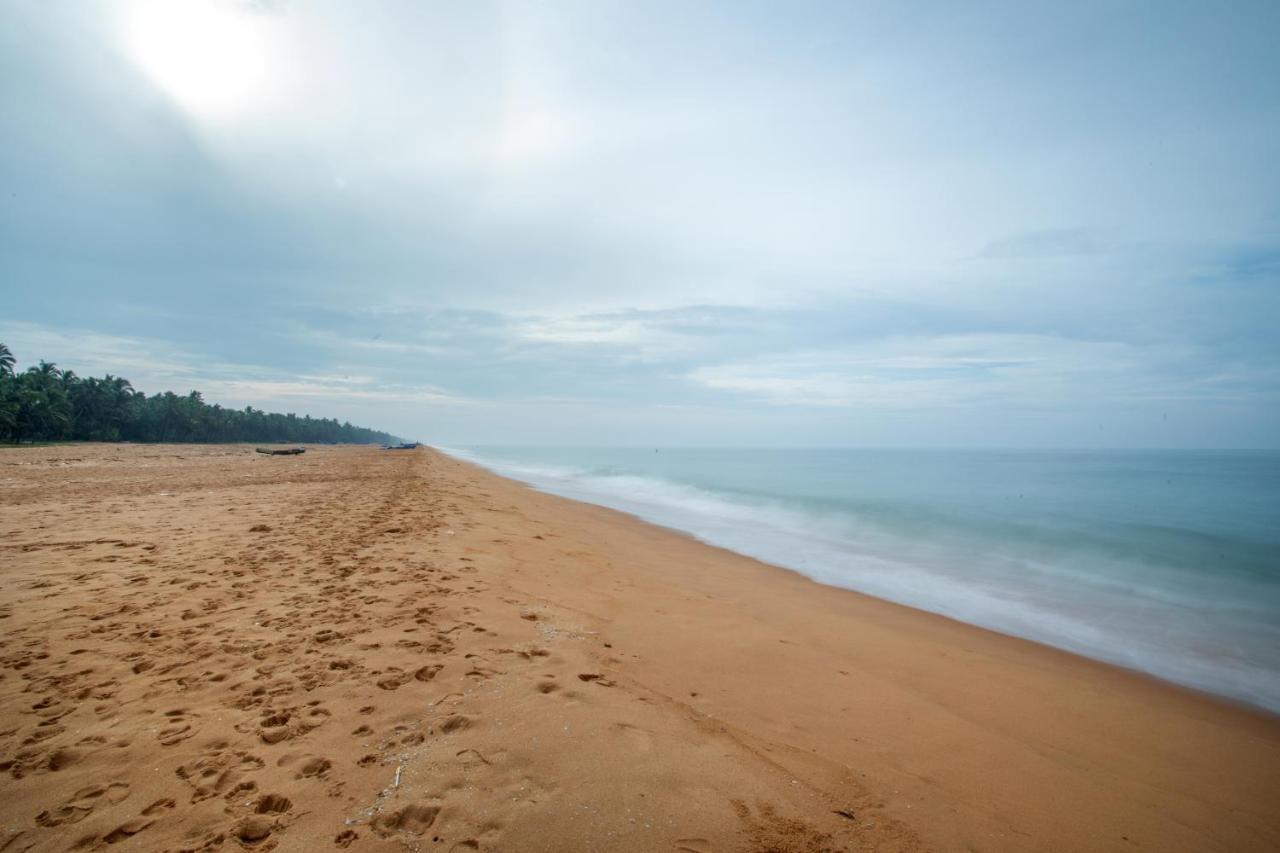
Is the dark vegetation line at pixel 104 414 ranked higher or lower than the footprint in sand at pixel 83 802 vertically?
higher

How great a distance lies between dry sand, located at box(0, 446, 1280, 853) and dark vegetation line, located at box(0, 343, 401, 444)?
62.6 metres

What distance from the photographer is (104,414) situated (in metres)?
62.2

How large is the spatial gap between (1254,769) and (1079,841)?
10.6 ft

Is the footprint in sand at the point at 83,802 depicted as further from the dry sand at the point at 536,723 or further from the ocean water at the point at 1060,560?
the ocean water at the point at 1060,560

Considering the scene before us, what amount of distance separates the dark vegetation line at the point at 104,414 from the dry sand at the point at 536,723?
62605 millimetres

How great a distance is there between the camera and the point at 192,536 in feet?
27.9

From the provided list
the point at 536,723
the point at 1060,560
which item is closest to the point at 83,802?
the point at 536,723

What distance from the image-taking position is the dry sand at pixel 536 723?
2688 mm

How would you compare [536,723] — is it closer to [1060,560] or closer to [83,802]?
[83,802]

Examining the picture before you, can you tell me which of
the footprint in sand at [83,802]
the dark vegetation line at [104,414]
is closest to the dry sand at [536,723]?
the footprint in sand at [83,802]

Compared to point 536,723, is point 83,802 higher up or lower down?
lower down

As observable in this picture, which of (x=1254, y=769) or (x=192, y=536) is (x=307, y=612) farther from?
(x=1254, y=769)

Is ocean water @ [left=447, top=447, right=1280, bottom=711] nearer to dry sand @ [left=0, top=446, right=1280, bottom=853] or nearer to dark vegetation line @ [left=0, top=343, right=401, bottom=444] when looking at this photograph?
dry sand @ [left=0, top=446, right=1280, bottom=853]

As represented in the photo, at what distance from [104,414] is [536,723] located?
290ft
